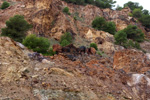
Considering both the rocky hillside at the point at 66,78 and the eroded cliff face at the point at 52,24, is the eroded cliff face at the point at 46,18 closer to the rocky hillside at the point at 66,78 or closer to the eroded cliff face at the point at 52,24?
the eroded cliff face at the point at 52,24

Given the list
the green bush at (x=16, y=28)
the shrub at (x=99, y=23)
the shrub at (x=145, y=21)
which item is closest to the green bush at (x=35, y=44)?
the green bush at (x=16, y=28)

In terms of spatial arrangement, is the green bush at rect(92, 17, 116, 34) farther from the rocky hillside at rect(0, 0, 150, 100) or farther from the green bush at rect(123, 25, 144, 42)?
the rocky hillside at rect(0, 0, 150, 100)

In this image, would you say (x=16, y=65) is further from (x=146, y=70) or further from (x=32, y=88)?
(x=146, y=70)

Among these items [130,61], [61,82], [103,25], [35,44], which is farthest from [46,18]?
[61,82]

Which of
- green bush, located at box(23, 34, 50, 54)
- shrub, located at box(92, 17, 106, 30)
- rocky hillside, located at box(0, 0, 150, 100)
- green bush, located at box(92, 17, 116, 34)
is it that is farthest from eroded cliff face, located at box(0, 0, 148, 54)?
rocky hillside, located at box(0, 0, 150, 100)

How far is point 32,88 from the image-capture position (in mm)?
5977

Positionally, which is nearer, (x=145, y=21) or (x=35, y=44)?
(x=35, y=44)

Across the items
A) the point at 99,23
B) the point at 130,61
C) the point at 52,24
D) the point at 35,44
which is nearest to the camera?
the point at 130,61

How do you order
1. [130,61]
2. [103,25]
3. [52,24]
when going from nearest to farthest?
1. [130,61]
2. [52,24]
3. [103,25]

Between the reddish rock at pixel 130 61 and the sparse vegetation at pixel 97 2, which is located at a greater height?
the sparse vegetation at pixel 97 2

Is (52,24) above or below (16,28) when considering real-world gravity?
above

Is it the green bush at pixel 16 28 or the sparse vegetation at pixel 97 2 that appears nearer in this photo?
the green bush at pixel 16 28

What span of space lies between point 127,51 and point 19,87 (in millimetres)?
7942

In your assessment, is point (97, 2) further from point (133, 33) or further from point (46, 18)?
point (46, 18)
